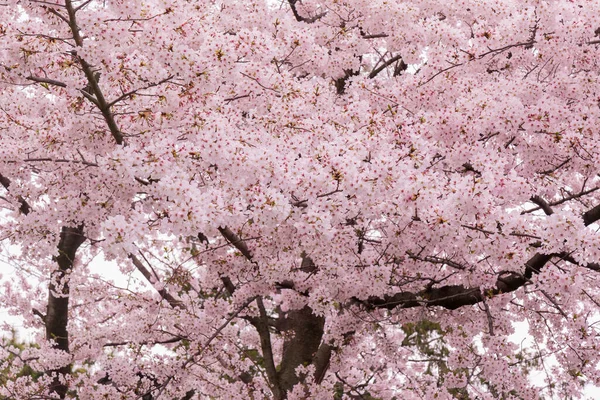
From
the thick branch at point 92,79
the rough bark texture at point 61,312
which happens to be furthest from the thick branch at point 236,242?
the rough bark texture at point 61,312

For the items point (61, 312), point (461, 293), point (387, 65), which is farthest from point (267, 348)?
point (387, 65)

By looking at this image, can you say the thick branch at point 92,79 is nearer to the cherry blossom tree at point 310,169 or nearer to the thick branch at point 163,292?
the cherry blossom tree at point 310,169

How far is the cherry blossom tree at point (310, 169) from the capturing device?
609 cm

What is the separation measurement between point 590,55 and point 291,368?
18.3 ft

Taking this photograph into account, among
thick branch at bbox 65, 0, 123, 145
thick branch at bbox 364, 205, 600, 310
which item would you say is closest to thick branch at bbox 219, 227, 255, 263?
thick branch at bbox 65, 0, 123, 145

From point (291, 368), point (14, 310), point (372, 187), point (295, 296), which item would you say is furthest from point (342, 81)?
point (14, 310)

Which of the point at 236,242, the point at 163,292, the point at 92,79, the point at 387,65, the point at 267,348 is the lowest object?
the point at 267,348

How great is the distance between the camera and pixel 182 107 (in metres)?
7.06

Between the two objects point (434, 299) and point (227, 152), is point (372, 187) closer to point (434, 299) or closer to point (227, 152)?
point (227, 152)

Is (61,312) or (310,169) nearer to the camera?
(310,169)

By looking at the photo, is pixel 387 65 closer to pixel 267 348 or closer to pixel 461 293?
pixel 461 293

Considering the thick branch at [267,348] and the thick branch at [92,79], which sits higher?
the thick branch at [92,79]

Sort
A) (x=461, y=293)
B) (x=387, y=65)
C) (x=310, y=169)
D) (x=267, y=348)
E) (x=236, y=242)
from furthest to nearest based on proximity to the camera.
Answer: (x=387, y=65) → (x=267, y=348) → (x=461, y=293) → (x=236, y=242) → (x=310, y=169)

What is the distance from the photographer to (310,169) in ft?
20.3
